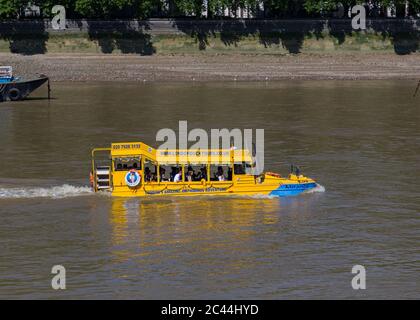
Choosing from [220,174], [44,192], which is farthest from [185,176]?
[44,192]

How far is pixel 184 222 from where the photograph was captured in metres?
38.9

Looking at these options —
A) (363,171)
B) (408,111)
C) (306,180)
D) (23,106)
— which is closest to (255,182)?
(306,180)

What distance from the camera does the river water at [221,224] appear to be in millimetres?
31797

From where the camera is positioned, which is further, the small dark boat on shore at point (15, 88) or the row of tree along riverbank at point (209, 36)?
the row of tree along riverbank at point (209, 36)

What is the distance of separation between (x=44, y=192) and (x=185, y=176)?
5980 mm

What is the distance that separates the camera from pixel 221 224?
38.6 m

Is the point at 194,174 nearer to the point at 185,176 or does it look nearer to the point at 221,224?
the point at 185,176

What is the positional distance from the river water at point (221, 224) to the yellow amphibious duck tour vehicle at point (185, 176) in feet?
1.74

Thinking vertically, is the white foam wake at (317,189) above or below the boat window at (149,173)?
below

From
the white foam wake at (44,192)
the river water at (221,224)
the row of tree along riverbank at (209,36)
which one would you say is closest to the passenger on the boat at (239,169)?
the river water at (221,224)

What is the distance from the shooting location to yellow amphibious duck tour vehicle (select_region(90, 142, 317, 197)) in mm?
42250

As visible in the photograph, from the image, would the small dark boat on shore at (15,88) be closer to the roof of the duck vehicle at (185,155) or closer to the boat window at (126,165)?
the boat window at (126,165)

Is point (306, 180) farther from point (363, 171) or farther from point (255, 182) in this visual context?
point (363, 171)
